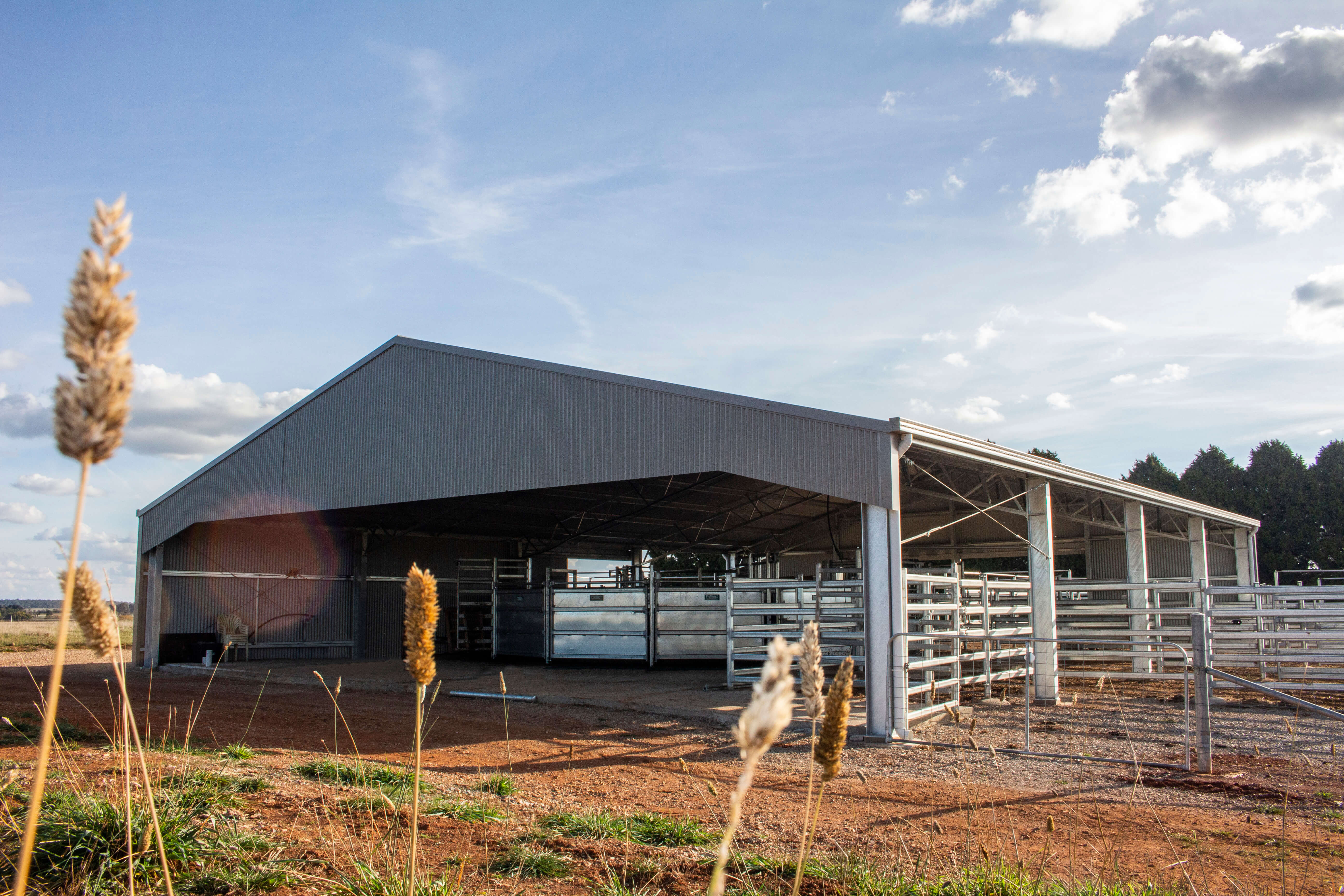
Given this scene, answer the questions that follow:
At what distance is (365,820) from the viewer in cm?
526

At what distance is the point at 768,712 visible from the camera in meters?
A: 1.04

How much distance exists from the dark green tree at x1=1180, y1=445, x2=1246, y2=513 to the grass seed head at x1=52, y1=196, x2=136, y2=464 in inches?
2105

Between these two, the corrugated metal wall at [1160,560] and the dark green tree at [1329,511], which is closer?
the corrugated metal wall at [1160,560]

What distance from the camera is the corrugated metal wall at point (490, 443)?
40.5 ft

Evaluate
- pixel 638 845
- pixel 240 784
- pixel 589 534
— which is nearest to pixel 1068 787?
pixel 638 845

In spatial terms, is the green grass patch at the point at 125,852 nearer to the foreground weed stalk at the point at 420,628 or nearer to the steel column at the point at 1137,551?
the foreground weed stalk at the point at 420,628

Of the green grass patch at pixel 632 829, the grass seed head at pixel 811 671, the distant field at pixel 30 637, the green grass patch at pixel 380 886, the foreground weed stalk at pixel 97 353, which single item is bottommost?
the distant field at pixel 30 637

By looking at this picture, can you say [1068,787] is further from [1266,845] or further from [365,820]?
[365,820]

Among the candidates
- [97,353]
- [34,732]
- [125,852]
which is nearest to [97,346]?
[97,353]

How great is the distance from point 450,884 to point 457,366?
14732 millimetres

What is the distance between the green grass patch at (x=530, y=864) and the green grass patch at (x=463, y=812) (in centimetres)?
68

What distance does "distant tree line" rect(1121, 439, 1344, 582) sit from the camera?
44969mm

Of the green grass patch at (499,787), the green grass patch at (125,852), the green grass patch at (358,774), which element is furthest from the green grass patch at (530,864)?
the green grass patch at (499,787)

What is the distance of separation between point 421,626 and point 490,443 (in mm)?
15342
